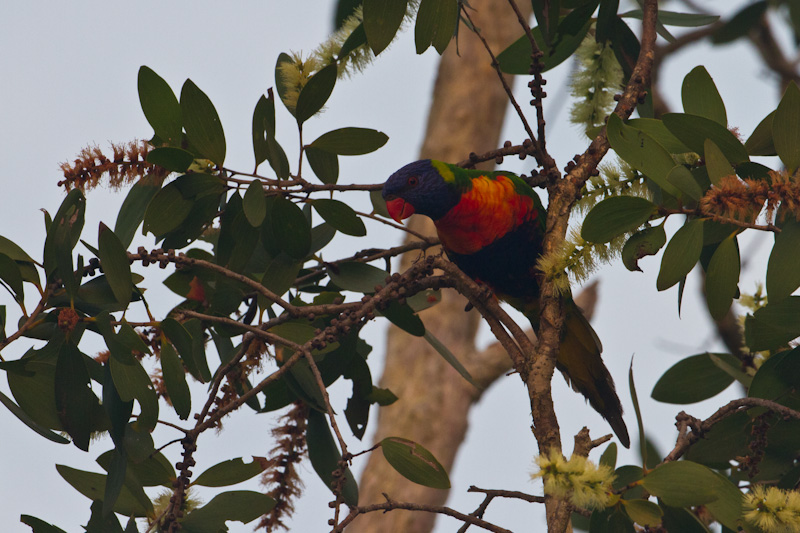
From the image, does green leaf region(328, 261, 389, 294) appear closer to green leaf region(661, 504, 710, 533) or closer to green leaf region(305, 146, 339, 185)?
green leaf region(305, 146, 339, 185)

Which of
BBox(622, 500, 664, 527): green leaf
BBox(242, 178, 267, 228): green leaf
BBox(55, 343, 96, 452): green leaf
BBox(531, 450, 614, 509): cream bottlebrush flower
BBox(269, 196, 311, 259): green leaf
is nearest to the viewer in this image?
BBox(531, 450, 614, 509): cream bottlebrush flower

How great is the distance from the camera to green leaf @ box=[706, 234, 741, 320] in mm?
1075

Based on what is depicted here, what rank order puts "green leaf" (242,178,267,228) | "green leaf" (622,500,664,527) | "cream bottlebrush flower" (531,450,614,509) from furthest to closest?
"green leaf" (242,178,267,228) → "green leaf" (622,500,664,527) → "cream bottlebrush flower" (531,450,614,509)

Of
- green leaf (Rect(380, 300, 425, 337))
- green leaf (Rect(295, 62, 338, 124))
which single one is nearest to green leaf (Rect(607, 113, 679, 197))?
green leaf (Rect(295, 62, 338, 124))

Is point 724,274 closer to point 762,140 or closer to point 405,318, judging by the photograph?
point 762,140

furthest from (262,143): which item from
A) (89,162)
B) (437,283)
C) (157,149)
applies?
(437,283)

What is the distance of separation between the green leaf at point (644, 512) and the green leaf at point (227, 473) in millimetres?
606

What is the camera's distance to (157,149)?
1.21m

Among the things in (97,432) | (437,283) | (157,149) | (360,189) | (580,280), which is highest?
(360,189)

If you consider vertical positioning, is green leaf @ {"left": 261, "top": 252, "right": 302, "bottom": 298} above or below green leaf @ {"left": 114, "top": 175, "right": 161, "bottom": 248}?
below

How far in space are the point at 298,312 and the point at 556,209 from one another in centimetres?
46

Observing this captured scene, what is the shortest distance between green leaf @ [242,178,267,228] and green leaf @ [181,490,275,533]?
437mm

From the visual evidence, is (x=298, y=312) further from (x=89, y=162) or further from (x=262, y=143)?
(x=89, y=162)

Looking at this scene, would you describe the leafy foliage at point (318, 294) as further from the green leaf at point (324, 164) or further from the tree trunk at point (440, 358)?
the tree trunk at point (440, 358)
